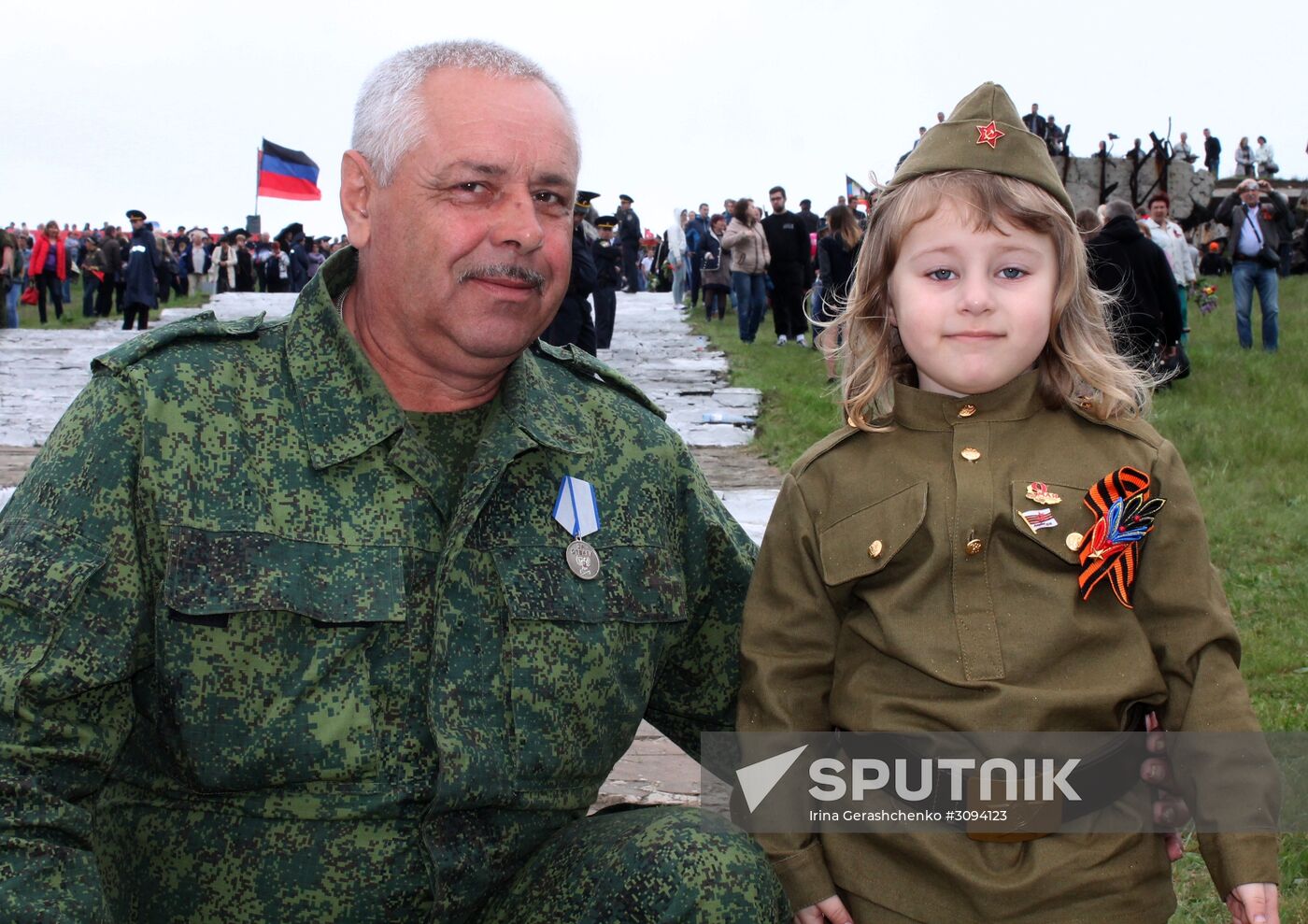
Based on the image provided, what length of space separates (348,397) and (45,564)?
1.98ft

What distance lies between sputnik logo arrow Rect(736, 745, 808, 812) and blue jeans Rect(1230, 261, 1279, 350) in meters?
14.6

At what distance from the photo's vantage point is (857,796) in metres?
2.42

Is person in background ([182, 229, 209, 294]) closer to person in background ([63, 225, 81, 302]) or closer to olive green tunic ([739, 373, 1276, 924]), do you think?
person in background ([63, 225, 81, 302])

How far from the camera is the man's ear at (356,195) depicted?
8.81 ft

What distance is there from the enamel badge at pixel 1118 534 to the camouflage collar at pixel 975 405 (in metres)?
0.22

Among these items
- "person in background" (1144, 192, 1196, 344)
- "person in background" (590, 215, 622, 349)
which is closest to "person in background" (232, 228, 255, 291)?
"person in background" (590, 215, 622, 349)

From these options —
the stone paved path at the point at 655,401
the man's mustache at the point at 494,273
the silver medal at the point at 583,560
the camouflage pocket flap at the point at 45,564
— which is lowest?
the stone paved path at the point at 655,401

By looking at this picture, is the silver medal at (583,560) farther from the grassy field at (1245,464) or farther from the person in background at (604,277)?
the person in background at (604,277)

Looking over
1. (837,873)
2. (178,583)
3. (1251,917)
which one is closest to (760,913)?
(837,873)

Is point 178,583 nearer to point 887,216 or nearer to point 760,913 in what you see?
point 760,913

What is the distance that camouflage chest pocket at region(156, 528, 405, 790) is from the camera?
7.39 feet

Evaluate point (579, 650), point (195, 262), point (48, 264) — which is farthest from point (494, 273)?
point (195, 262)

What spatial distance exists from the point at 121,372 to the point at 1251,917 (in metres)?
2.01

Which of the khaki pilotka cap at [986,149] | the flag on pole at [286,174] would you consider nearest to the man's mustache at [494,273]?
the khaki pilotka cap at [986,149]
